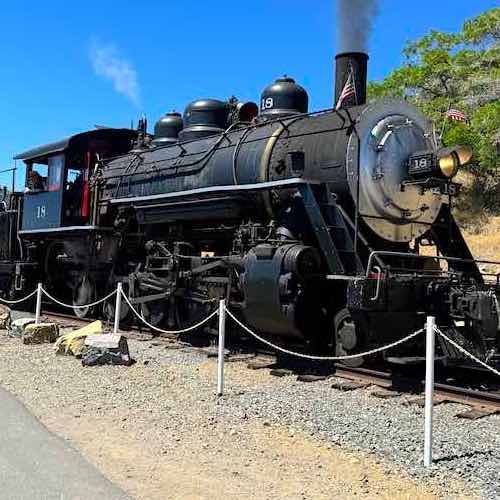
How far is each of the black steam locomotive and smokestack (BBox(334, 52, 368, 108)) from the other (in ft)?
0.06

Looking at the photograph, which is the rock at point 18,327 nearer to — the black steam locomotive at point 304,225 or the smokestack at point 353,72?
the black steam locomotive at point 304,225

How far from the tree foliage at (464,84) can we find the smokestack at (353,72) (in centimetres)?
1768

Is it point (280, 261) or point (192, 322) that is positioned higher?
point (280, 261)

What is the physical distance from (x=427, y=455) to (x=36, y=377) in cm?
474

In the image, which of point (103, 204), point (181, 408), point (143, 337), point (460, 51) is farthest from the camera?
point (460, 51)

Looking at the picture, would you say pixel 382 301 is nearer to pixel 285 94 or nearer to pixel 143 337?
pixel 285 94

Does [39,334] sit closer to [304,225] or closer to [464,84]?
[304,225]

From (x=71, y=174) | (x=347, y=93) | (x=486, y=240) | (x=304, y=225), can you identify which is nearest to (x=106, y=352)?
(x=304, y=225)

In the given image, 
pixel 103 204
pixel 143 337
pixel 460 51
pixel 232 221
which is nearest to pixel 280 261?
pixel 232 221

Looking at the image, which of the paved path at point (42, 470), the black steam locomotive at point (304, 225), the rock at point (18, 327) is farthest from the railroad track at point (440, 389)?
the rock at point (18, 327)

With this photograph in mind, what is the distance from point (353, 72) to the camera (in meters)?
8.92

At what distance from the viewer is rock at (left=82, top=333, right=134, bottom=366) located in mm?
8273

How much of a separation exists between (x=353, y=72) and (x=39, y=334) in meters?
6.08

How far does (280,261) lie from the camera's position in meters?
7.73
